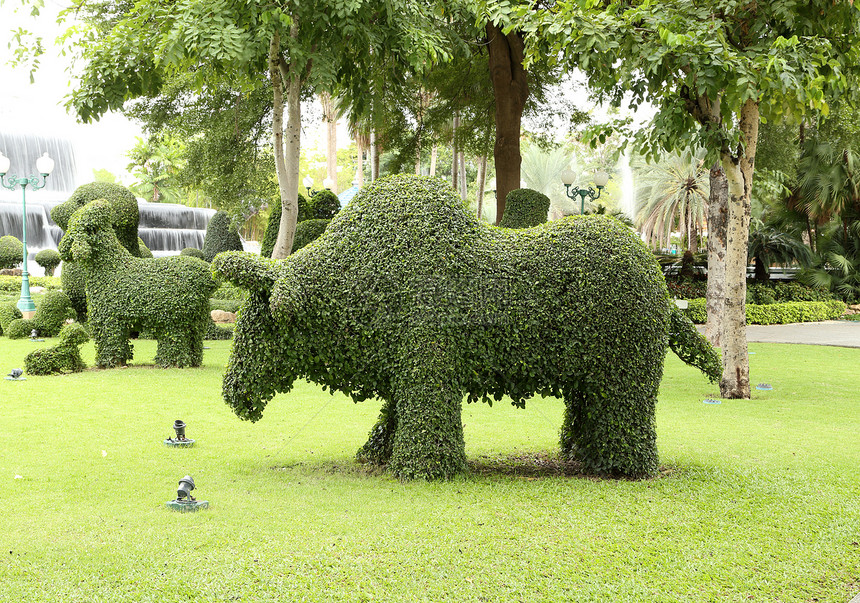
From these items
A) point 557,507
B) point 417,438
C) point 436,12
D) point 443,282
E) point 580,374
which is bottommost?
point 557,507

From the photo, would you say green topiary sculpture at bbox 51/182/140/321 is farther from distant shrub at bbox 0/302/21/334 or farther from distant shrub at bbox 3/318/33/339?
distant shrub at bbox 0/302/21/334

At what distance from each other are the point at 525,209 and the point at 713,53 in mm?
7466

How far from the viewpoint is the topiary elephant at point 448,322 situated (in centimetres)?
596

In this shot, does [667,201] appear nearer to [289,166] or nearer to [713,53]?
[289,166]

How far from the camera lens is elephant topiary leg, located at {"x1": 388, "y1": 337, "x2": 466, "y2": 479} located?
5.89 metres

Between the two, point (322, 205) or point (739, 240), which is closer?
point (739, 240)

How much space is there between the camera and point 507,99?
55.5 feet

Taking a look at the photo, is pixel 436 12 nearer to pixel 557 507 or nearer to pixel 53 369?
pixel 53 369

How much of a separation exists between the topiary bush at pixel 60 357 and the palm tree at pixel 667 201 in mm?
37622

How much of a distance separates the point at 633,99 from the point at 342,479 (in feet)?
24.9

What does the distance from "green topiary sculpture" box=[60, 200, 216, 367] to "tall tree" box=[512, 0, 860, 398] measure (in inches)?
260

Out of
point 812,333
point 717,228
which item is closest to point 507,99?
point 717,228

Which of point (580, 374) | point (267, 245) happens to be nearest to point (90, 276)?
point (267, 245)

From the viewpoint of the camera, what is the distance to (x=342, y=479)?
6160 millimetres
